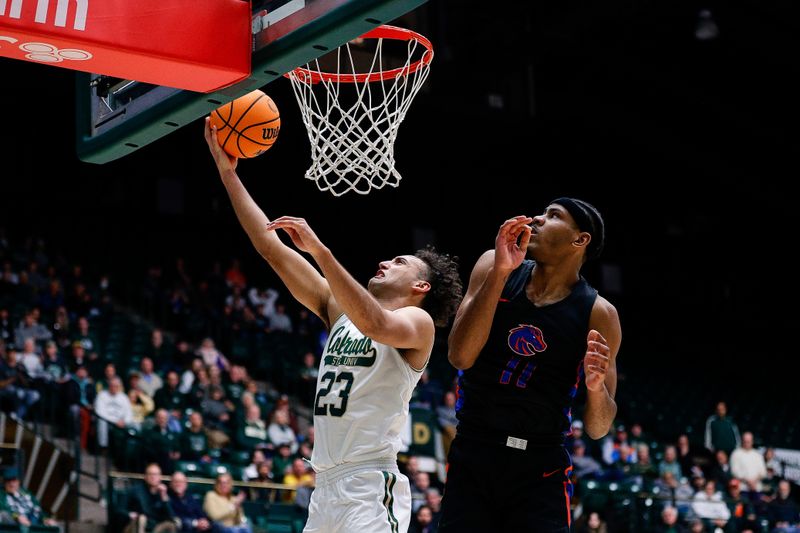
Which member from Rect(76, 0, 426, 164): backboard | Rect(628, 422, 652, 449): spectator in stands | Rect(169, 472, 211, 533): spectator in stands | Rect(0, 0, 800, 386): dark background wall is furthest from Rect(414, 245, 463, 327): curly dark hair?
Rect(628, 422, 652, 449): spectator in stands

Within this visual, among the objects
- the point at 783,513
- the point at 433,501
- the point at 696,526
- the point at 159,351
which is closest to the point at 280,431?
the point at 159,351

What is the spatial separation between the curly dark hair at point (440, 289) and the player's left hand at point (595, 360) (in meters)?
0.94

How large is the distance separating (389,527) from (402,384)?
0.56 m

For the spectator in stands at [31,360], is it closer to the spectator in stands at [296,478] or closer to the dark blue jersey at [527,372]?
the spectator in stands at [296,478]

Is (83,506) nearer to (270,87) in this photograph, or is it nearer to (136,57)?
(270,87)

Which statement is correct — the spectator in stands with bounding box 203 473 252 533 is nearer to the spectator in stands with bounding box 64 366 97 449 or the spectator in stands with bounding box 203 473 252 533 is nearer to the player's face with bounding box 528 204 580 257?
the spectator in stands with bounding box 64 366 97 449

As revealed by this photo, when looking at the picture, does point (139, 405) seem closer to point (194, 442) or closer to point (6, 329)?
point (194, 442)

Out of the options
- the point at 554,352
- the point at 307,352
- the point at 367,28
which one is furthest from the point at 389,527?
the point at 307,352

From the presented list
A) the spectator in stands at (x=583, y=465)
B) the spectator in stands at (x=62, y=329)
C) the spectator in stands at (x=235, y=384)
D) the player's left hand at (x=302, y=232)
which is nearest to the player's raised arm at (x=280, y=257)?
the player's left hand at (x=302, y=232)

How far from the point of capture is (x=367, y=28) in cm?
379

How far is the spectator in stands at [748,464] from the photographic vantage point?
15.4m

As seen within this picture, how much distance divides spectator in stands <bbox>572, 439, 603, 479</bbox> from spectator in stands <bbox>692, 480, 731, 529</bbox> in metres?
1.25

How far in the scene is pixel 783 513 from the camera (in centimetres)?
1395

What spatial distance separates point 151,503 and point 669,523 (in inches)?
234
